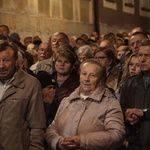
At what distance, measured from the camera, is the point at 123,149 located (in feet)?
18.0

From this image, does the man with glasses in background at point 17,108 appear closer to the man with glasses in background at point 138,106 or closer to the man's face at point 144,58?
the man with glasses in background at point 138,106

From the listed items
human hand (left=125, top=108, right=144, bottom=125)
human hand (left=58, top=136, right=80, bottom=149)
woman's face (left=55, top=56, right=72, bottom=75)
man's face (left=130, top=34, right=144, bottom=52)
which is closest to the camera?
human hand (left=58, top=136, right=80, bottom=149)

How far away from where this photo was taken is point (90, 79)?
4.81 m

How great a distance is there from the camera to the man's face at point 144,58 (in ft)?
18.2

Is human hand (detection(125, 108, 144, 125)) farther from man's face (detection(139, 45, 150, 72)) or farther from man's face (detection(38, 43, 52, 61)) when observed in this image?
man's face (detection(38, 43, 52, 61))

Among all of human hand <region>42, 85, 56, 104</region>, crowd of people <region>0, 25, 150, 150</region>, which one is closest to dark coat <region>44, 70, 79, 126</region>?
human hand <region>42, 85, 56, 104</region>

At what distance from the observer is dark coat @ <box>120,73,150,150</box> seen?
5.31m

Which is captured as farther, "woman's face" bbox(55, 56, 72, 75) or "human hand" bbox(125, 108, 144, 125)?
"woman's face" bbox(55, 56, 72, 75)

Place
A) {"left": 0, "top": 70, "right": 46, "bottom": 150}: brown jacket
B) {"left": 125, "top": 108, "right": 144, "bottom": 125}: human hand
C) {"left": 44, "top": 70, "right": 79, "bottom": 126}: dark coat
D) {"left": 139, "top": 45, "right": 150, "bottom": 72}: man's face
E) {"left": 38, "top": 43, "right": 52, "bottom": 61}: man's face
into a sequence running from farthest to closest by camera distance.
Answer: {"left": 38, "top": 43, "right": 52, "bottom": 61}: man's face → {"left": 44, "top": 70, "right": 79, "bottom": 126}: dark coat → {"left": 139, "top": 45, "right": 150, "bottom": 72}: man's face → {"left": 125, "top": 108, "right": 144, "bottom": 125}: human hand → {"left": 0, "top": 70, "right": 46, "bottom": 150}: brown jacket

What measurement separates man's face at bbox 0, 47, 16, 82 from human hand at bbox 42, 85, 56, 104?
1.04 meters

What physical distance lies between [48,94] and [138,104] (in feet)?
3.57

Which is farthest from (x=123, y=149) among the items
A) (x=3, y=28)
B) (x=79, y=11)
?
(x=79, y=11)

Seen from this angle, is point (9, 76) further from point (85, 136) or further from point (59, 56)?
point (59, 56)

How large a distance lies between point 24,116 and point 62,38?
151 inches
